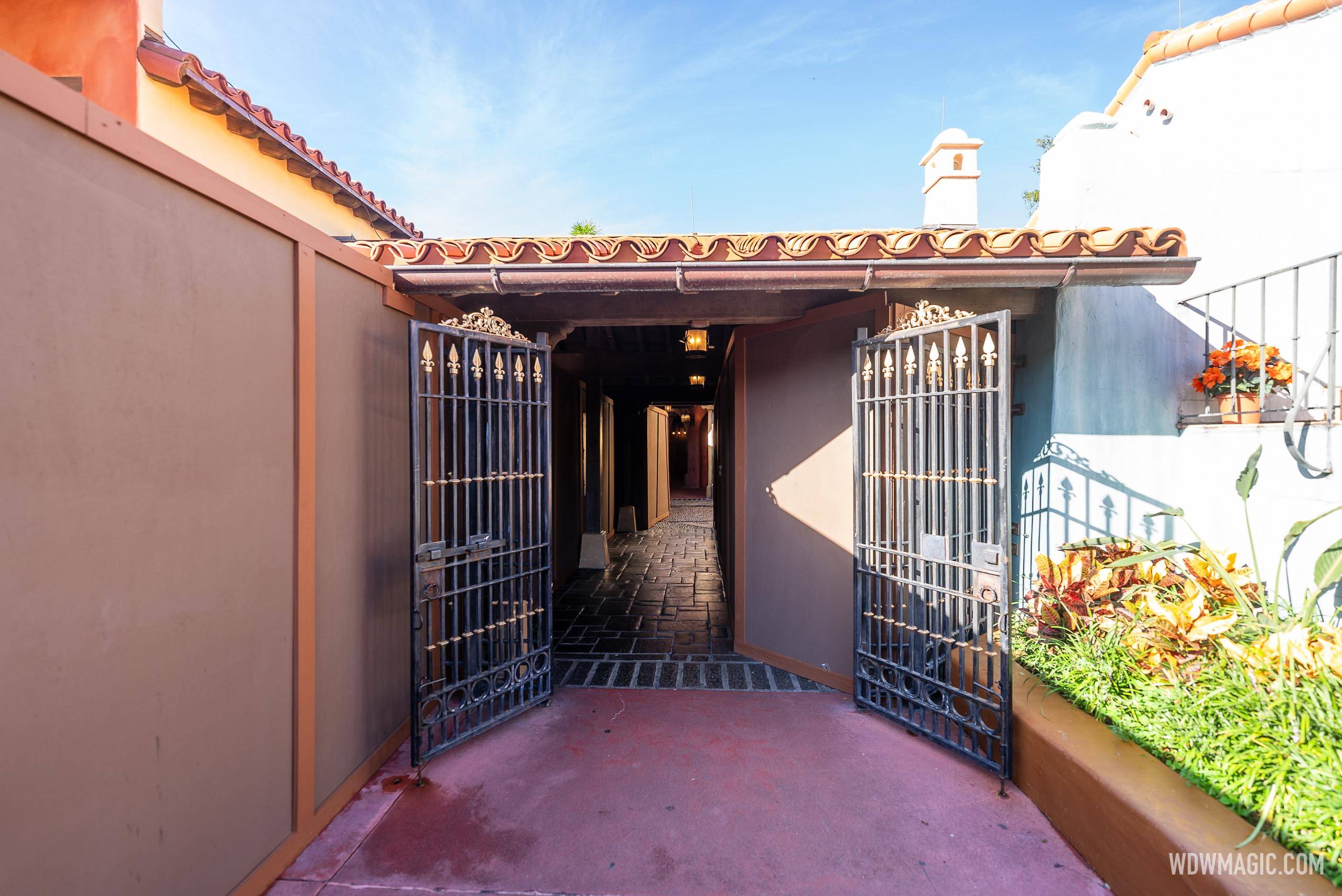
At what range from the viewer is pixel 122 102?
3895 mm

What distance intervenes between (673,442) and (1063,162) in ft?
62.0

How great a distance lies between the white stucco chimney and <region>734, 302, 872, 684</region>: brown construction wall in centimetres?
270

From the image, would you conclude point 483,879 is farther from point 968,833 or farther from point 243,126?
point 243,126

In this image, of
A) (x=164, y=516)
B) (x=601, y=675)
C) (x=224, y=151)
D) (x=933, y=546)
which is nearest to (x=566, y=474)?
(x=601, y=675)

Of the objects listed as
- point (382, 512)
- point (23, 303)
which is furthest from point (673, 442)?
point (23, 303)

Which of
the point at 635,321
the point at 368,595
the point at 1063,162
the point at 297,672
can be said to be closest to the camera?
the point at 297,672

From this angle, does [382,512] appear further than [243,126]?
No

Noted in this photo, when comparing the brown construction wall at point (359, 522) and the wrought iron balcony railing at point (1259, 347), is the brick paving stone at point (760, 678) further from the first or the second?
the wrought iron balcony railing at point (1259, 347)

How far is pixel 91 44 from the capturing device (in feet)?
12.9

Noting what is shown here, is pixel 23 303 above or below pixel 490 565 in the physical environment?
above

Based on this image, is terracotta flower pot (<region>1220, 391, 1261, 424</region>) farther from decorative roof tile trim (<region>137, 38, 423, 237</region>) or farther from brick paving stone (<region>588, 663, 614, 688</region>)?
decorative roof tile trim (<region>137, 38, 423, 237</region>)

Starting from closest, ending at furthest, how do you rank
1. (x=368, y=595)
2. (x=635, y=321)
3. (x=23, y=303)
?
1. (x=23, y=303)
2. (x=368, y=595)
3. (x=635, y=321)
